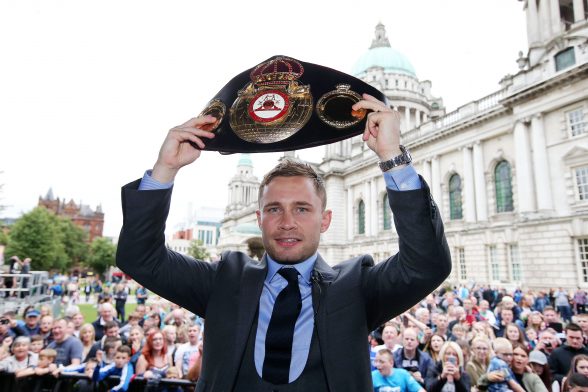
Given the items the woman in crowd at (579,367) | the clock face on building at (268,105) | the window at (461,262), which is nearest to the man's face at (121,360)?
the clock face on building at (268,105)

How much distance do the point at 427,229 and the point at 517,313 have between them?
12.3 metres

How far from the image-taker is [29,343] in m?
6.67

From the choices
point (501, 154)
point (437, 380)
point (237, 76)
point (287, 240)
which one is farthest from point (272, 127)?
point (501, 154)

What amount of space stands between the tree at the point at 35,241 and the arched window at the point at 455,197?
48851 millimetres

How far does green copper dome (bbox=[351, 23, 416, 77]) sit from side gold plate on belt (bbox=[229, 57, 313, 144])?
196 ft

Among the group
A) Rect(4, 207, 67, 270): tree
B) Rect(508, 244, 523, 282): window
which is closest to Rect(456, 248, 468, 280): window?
Rect(508, 244, 523, 282): window

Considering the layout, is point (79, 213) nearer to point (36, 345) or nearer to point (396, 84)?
point (396, 84)

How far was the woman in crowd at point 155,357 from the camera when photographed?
20.7 ft

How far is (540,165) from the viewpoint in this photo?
2236 cm

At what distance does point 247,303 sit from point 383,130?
1.17 m

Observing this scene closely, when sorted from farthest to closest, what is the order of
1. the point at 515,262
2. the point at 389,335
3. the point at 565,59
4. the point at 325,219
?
the point at 515,262 → the point at 565,59 → the point at 389,335 → the point at 325,219

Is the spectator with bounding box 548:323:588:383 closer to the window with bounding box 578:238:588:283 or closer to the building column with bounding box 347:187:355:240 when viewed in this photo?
the window with bounding box 578:238:588:283

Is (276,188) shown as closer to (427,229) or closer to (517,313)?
(427,229)

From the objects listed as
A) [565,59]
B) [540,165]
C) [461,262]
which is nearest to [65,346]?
[540,165]
